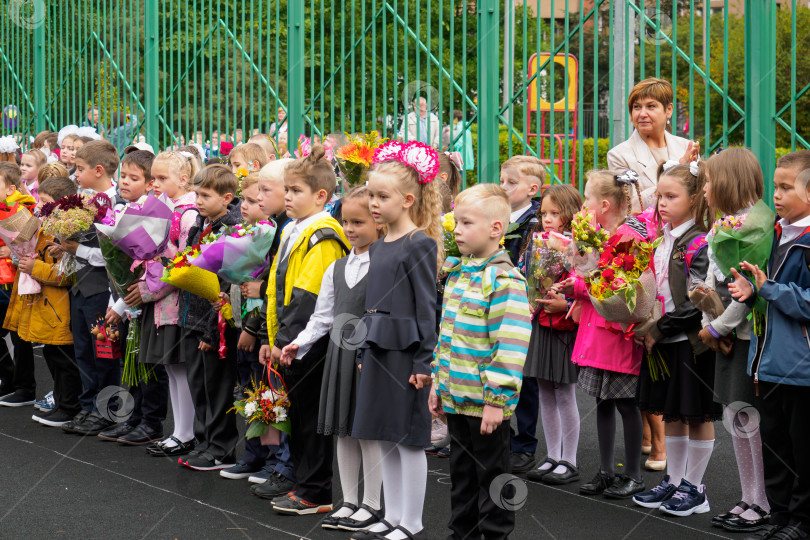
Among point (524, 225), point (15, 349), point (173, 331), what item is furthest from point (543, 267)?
point (15, 349)

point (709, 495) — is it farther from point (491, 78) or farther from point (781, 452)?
point (491, 78)

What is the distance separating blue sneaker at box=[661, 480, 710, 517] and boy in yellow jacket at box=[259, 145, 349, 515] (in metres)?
1.64

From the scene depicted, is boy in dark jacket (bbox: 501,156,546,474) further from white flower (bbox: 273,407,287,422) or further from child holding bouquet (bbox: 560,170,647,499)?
white flower (bbox: 273,407,287,422)

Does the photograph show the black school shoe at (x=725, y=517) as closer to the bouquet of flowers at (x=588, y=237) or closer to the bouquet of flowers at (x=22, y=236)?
the bouquet of flowers at (x=588, y=237)

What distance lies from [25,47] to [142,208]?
26.7ft

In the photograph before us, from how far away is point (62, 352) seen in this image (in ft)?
21.8

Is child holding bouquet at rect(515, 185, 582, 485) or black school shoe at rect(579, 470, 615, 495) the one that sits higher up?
child holding bouquet at rect(515, 185, 582, 485)

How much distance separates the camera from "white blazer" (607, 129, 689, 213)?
5.57 meters

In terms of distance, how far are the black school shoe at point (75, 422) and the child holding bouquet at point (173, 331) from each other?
739 millimetres

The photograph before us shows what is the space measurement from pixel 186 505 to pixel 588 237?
7.85ft

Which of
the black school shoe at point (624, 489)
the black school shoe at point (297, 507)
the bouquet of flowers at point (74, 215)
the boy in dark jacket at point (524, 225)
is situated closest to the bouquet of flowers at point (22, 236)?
the bouquet of flowers at point (74, 215)

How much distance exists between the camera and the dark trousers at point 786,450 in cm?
409

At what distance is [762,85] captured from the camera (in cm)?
544
